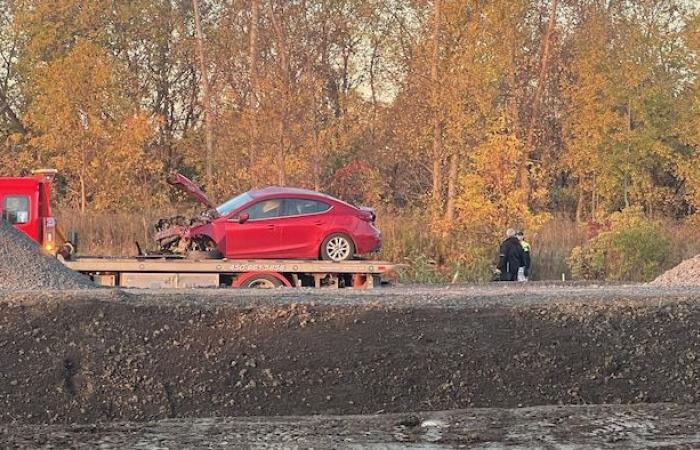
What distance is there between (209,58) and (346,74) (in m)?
7.72

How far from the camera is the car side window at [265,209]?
20.1 metres

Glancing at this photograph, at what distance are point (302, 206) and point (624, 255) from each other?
1016cm

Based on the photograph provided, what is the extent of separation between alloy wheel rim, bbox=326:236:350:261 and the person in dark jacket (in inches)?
211

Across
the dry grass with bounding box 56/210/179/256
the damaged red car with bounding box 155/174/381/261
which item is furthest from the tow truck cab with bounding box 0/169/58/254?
the dry grass with bounding box 56/210/179/256

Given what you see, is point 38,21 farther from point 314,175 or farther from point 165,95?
point 314,175

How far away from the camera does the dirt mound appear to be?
1578 cm

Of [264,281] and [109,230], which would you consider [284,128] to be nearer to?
[109,230]

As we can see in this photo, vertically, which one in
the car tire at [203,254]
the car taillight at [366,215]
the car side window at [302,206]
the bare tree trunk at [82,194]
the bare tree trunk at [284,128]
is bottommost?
the car tire at [203,254]

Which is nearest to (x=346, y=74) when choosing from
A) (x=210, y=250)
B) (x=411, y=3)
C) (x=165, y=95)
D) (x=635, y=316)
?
(x=165, y=95)

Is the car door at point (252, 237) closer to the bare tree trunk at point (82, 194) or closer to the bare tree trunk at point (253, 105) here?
the bare tree trunk at point (253, 105)

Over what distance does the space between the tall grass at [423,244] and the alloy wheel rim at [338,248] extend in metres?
5.48

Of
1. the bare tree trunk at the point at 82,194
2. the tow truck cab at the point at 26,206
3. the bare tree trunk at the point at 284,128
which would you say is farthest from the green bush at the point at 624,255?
the bare tree trunk at the point at 82,194

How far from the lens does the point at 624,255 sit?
88.9 feet

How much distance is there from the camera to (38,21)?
4394 cm
